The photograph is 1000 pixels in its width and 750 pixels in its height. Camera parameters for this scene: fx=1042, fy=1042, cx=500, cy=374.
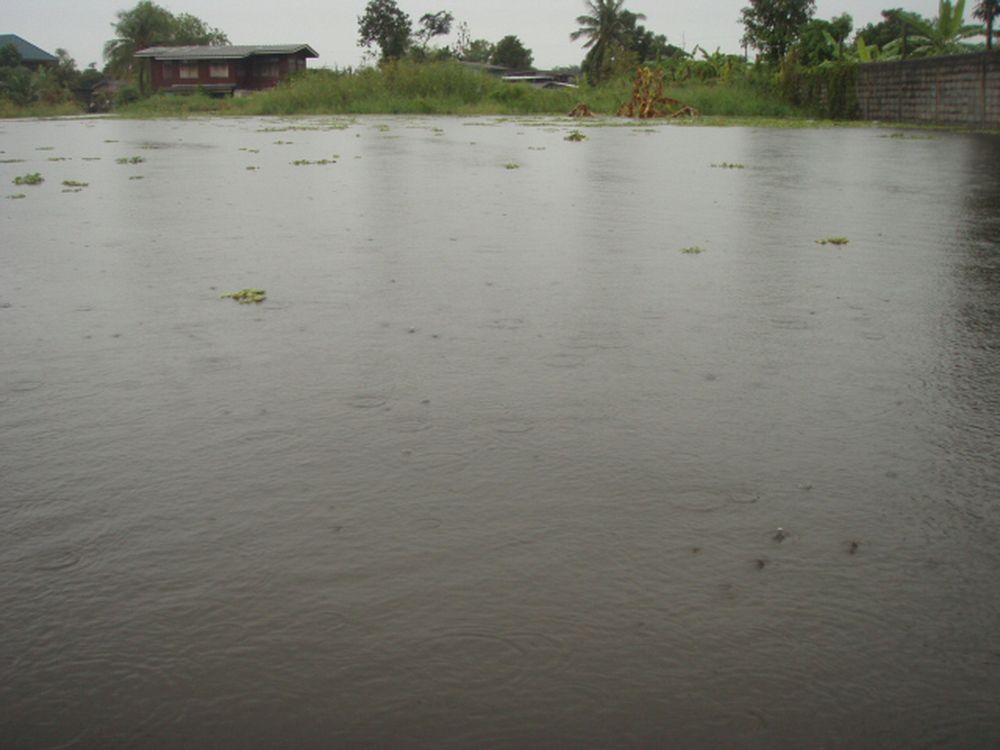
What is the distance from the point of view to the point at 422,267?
645 cm

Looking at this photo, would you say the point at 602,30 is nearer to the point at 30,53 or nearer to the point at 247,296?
the point at 30,53

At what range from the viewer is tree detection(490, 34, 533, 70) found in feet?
410

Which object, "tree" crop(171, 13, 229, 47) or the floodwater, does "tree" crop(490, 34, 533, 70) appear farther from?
the floodwater

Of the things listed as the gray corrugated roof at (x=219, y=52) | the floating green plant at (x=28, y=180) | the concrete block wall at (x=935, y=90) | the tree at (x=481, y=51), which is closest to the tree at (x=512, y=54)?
the tree at (x=481, y=51)

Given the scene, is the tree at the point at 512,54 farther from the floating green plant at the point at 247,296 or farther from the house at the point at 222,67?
the floating green plant at the point at 247,296

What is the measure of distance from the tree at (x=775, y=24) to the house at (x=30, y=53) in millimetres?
80539

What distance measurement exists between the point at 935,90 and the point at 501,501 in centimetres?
2907

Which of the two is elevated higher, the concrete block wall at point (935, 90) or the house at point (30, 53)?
the house at point (30, 53)

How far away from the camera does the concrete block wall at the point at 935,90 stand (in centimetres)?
2517

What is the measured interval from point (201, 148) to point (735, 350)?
Result: 17.8 meters

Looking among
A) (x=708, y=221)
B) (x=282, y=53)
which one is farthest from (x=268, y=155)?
(x=282, y=53)

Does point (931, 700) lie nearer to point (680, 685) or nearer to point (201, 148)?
point (680, 685)

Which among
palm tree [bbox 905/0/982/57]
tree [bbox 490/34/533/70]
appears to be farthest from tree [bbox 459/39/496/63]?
palm tree [bbox 905/0/982/57]

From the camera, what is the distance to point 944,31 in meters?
39.0
